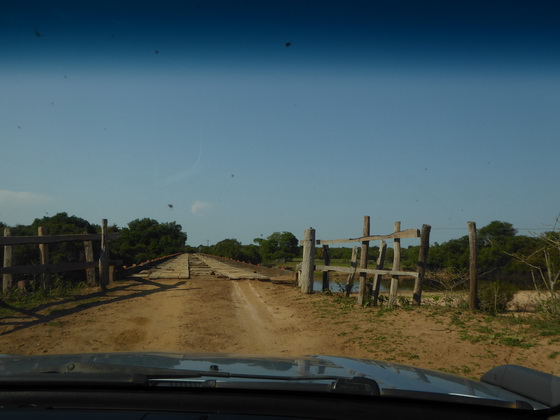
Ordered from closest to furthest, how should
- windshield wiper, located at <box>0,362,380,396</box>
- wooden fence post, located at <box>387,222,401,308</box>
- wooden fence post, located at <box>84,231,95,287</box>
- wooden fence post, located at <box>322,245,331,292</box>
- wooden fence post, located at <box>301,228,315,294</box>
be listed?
windshield wiper, located at <box>0,362,380,396</box>, wooden fence post, located at <box>387,222,401,308</box>, wooden fence post, located at <box>84,231,95,287</box>, wooden fence post, located at <box>301,228,315,294</box>, wooden fence post, located at <box>322,245,331,292</box>

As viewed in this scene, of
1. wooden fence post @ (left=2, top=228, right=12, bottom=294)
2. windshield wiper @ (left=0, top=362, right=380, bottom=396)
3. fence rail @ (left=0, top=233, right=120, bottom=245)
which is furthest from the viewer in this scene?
wooden fence post @ (left=2, top=228, right=12, bottom=294)

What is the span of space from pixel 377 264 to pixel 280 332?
4.00 meters

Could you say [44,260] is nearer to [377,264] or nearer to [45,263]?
[45,263]

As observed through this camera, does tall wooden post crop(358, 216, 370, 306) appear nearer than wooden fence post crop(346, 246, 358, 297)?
Yes

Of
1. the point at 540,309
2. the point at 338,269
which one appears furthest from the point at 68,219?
the point at 540,309

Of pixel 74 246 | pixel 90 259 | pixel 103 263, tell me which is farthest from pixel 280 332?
pixel 74 246

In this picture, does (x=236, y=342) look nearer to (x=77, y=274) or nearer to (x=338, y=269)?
(x=338, y=269)

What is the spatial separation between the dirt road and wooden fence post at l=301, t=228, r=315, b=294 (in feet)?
7.94

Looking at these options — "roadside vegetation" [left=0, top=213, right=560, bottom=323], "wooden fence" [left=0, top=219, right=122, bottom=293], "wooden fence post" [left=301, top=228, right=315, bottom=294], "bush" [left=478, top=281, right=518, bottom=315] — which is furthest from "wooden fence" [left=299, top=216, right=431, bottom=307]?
"wooden fence" [left=0, top=219, right=122, bottom=293]

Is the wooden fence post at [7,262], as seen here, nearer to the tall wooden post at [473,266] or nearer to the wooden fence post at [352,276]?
the wooden fence post at [352,276]

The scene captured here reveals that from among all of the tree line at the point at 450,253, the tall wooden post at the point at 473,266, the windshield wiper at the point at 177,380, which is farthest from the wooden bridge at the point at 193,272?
the windshield wiper at the point at 177,380

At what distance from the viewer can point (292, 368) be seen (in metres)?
A: 2.45

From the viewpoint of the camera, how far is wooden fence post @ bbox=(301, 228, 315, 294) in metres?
14.3

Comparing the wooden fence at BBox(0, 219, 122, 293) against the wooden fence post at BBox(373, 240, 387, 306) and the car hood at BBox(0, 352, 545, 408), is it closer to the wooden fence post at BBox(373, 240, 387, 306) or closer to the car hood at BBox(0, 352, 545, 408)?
the wooden fence post at BBox(373, 240, 387, 306)
